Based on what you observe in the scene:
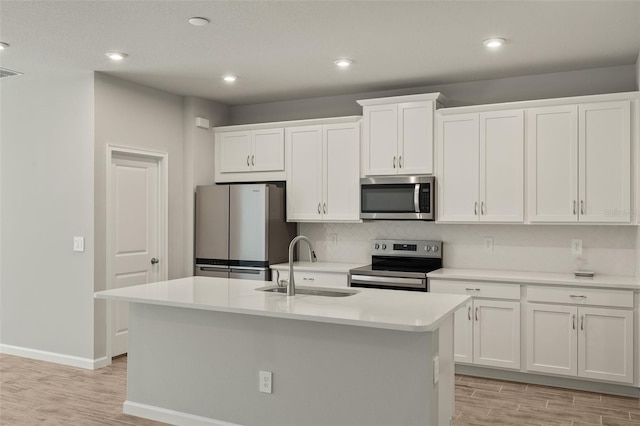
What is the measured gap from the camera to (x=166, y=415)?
347 centimetres

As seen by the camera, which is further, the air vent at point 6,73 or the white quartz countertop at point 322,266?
the white quartz countertop at point 322,266

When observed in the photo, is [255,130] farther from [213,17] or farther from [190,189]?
[213,17]

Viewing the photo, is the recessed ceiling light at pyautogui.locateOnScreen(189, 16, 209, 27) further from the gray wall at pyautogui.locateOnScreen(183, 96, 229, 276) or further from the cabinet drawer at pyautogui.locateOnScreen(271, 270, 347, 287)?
the cabinet drawer at pyautogui.locateOnScreen(271, 270, 347, 287)

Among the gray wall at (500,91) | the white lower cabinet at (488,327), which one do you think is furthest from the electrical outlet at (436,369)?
the gray wall at (500,91)

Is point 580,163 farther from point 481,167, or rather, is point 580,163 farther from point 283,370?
point 283,370

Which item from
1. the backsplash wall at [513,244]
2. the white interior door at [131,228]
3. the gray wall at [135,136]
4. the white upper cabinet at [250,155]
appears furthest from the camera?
the white upper cabinet at [250,155]

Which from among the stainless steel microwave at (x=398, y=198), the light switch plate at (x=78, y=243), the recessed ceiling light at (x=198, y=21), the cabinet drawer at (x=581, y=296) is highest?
the recessed ceiling light at (x=198, y=21)

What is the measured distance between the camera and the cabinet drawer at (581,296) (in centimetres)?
405

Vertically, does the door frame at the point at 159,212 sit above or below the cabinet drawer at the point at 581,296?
above

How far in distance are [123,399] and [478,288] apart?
2916 mm

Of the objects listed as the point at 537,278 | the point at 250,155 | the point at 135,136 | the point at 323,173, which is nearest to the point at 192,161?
the point at 250,155

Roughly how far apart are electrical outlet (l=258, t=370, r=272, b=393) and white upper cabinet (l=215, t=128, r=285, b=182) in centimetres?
282

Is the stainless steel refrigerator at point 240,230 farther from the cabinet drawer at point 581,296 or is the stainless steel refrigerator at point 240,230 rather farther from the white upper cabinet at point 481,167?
the cabinet drawer at point 581,296

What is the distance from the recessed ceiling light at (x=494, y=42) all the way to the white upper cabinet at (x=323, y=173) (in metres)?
1.58
